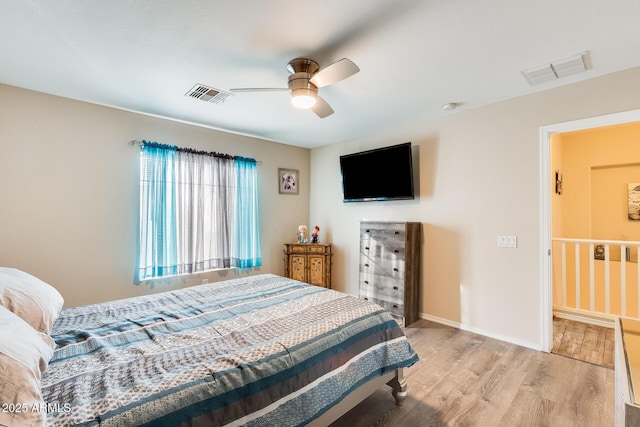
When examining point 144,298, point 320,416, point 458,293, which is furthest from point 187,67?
point 458,293

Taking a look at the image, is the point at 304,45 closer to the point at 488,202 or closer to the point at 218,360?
the point at 218,360

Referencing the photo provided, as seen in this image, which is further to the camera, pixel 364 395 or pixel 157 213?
pixel 157 213

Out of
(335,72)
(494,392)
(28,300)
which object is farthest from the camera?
(494,392)

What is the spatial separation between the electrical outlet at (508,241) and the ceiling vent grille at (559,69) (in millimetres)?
1475

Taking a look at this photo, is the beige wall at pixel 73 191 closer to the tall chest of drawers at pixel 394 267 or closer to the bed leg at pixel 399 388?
the tall chest of drawers at pixel 394 267

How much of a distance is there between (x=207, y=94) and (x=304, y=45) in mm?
1268

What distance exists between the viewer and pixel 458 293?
3279 mm

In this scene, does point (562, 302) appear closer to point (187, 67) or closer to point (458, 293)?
point (458, 293)

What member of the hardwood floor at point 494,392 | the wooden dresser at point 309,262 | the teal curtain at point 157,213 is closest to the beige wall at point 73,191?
the teal curtain at point 157,213

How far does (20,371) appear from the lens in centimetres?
90

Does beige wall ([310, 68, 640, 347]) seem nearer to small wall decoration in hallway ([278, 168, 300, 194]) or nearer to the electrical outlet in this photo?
the electrical outlet

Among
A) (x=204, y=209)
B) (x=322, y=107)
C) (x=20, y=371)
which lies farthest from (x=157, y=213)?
(x=20, y=371)

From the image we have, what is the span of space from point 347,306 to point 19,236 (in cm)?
312

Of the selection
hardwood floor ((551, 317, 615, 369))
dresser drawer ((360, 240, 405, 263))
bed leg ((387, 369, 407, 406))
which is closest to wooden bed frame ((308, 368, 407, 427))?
bed leg ((387, 369, 407, 406))
